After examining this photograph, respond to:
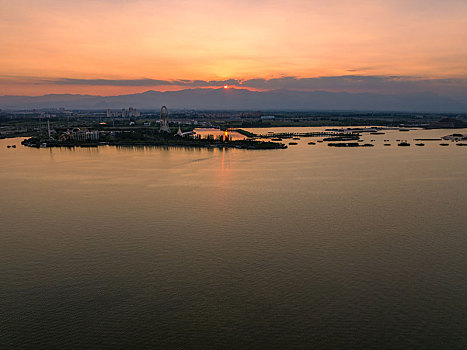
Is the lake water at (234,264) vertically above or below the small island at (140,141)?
below

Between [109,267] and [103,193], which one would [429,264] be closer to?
[109,267]

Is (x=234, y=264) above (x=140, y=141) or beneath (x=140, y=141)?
beneath

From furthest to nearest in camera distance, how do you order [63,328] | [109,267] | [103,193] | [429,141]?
[429,141] < [103,193] < [109,267] < [63,328]

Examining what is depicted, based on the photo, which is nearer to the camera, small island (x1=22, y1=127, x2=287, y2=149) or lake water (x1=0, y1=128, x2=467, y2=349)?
lake water (x1=0, y1=128, x2=467, y2=349)

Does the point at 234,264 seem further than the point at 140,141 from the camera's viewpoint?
No

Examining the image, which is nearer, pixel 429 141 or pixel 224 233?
pixel 224 233

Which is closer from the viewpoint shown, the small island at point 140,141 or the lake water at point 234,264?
the lake water at point 234,264

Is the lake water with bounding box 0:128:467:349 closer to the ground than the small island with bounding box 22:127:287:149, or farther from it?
closer to the ground

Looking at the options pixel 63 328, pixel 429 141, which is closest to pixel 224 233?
pixel 63 328
